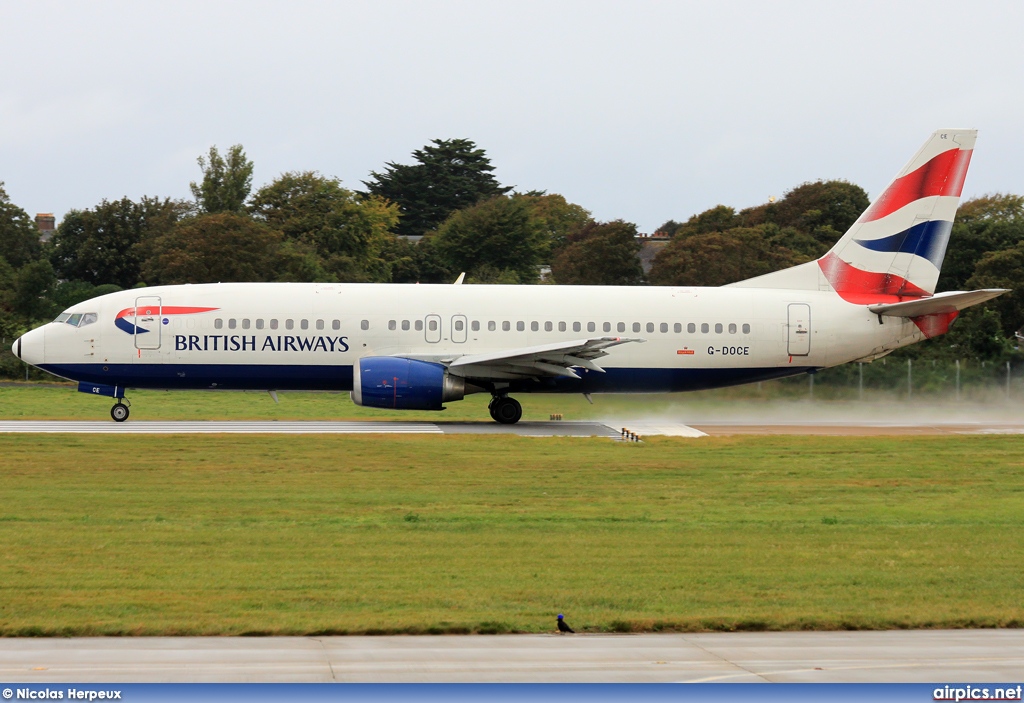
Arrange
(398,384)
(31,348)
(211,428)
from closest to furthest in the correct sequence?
(211,428) < (398,384) < (31,348)

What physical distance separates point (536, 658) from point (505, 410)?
22.4 m

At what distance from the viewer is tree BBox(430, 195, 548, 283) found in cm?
7381

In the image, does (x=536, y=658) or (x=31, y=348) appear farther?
(x=31, y=348)

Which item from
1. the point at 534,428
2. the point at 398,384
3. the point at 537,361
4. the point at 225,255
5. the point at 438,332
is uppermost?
the point at 225,255

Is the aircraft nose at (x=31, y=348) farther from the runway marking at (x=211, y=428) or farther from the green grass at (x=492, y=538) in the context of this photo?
the green grass at (x=492, y=538)

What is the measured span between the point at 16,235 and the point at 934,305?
69939 mm

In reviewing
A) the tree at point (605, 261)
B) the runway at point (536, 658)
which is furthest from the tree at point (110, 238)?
the runway at point (536, 658)

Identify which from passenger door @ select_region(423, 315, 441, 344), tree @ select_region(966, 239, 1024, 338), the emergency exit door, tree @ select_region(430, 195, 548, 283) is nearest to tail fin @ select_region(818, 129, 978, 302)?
the emergency exit door

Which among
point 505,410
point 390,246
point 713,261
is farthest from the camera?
point 390,246

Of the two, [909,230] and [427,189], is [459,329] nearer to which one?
[909,230]

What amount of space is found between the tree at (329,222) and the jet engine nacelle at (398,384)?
37.4m

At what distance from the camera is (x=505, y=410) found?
104 feet

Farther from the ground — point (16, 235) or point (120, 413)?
point (16, 235)

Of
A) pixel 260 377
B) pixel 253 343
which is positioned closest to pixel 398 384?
pixel 260 377
